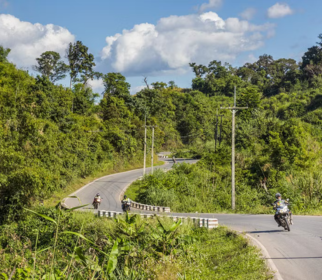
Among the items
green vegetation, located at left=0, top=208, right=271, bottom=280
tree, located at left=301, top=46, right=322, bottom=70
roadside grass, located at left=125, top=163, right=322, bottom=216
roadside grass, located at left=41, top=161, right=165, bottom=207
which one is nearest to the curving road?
green vegetation, located at left=0, top=208, right=271, bottom=280

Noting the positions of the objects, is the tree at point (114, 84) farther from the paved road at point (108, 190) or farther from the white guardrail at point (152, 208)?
the white guardrail at point (152, 208)

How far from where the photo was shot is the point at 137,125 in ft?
202

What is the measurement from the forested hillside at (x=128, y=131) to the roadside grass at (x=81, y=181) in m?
0.76

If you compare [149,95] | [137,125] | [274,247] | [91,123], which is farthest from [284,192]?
[149,95]

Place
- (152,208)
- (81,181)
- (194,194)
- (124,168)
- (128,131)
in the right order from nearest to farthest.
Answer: (152,208) → (194,194) → (81,181) → (124,168) → (128,131)

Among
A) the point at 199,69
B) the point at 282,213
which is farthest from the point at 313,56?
the point at 282,213

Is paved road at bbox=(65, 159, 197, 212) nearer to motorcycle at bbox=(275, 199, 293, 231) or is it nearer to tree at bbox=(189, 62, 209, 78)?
motorcycle at bbox=(275, 199, 293, 231)

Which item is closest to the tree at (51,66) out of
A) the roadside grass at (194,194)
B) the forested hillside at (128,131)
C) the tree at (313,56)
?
the forested hillside at (128,131)

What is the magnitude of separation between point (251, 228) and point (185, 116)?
6489 cm

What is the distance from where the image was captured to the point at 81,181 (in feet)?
145

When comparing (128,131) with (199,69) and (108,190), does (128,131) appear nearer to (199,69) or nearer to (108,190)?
(108,190)

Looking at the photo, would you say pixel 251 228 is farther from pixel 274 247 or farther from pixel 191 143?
pixel 191 143

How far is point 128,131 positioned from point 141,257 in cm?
5166

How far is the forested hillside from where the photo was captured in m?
30.1
